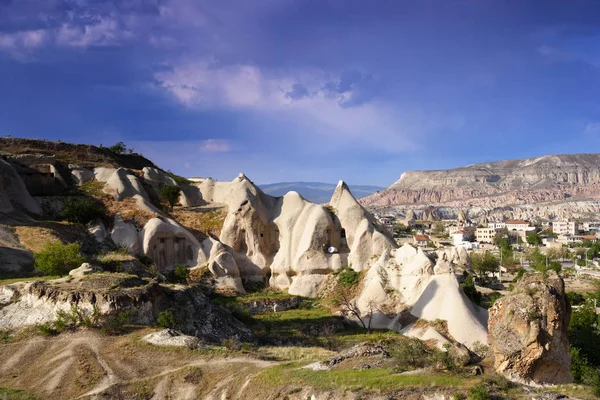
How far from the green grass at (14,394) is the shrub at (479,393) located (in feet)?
39.0

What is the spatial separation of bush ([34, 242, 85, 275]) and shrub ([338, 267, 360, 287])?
55.9ft

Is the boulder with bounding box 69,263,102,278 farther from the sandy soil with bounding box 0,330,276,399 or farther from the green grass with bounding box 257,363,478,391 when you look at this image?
the green grass with bounding box 257,363,478,391

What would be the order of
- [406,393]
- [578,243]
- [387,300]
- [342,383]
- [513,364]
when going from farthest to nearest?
[578,243] → [387,300] → [513,364] → [342,383] → [406,393]

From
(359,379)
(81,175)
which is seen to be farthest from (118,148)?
(359,379)

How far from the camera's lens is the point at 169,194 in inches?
1783

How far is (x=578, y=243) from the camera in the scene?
108 meters

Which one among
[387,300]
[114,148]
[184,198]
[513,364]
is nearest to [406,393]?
[513,364]

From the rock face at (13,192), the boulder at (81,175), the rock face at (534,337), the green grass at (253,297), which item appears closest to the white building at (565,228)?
the green grass at (253,297)

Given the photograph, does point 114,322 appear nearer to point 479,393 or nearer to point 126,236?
point 479,393

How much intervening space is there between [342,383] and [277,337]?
12888mm

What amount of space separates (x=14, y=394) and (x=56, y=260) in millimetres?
12115

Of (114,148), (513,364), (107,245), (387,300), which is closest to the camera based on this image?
(513,364)

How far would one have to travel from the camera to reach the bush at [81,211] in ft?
120

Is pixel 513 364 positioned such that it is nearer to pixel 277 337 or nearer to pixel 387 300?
pixel 277 337
